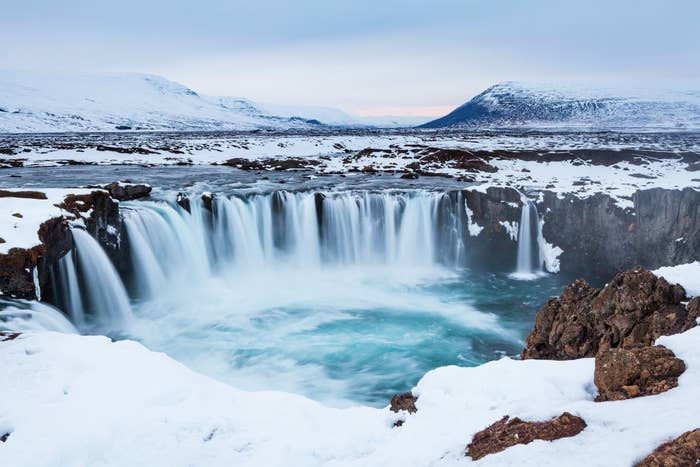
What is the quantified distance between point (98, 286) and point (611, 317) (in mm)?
13445

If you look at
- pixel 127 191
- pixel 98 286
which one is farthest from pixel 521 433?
pixel 127 191

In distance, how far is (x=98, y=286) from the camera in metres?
14.3

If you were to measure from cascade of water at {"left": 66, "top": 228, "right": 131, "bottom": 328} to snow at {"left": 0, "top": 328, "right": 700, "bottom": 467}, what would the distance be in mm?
7917

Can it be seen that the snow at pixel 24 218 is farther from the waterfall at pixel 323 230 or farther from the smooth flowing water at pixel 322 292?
the waterfall at pixel 323 230

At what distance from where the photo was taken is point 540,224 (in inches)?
822

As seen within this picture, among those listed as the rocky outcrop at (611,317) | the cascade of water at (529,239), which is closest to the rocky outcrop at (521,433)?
the rocky outcrop at (611,317)

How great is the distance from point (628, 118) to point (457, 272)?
664 feet

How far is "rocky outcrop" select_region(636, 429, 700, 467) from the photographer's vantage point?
293 cm

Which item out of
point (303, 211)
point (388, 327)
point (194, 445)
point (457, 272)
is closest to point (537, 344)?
point (194, 445)

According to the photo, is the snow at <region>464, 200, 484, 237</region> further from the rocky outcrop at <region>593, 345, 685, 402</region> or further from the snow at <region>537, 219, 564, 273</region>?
the rocky outcrop at <region>593, 345, 685, 402</region>

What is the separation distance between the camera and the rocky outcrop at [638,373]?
4039 mm

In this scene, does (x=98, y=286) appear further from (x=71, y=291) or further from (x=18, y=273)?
(x=18, y=273)

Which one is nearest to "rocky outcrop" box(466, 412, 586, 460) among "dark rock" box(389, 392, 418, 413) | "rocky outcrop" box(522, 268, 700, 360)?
"dark rock" box(389, 392, 418, 413)

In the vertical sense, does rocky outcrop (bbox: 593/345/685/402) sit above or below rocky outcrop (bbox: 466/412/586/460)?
above
